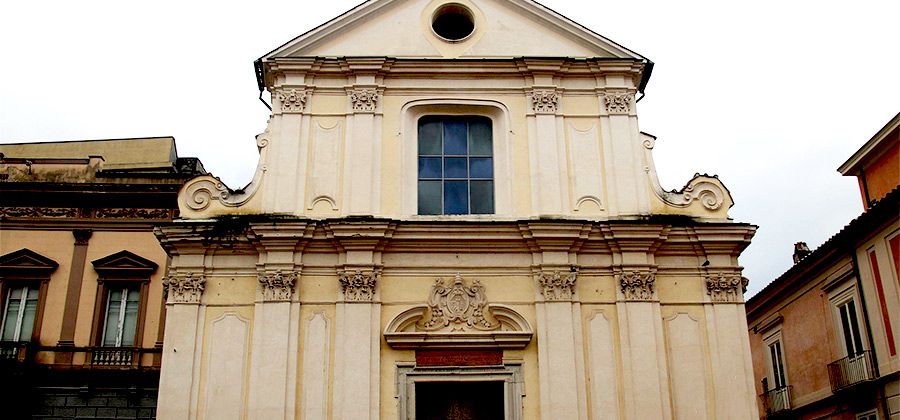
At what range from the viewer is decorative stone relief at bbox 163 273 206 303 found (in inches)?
555

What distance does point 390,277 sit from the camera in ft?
47.3

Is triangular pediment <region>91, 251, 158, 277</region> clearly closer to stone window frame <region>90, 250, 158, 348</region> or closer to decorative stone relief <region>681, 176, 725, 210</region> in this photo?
stone window frame <region>90, 250, 158, 348</region>

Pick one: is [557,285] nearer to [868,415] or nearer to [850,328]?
[850,328]

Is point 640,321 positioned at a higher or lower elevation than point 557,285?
lower

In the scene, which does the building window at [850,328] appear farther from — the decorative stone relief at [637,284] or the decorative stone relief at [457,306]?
the decorative stone relief at [457,306]

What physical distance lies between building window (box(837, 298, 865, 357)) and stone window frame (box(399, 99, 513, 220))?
930 centimetres

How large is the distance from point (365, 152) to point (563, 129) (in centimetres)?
360

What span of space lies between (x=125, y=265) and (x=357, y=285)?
24.2 feet

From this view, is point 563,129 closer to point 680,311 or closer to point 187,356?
point 680,311

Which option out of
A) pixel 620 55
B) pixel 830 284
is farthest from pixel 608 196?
pixel 830 284

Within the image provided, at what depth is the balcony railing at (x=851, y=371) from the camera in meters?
18.5

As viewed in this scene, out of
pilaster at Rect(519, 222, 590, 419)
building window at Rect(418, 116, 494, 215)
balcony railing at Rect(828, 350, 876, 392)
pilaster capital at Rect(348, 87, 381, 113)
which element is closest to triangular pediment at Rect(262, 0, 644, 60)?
pilaster capital at Rect(348, 87, 381, 113)

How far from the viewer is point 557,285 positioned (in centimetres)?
1427

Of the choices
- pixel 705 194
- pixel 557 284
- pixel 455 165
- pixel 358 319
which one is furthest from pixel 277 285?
pixel 705 194
